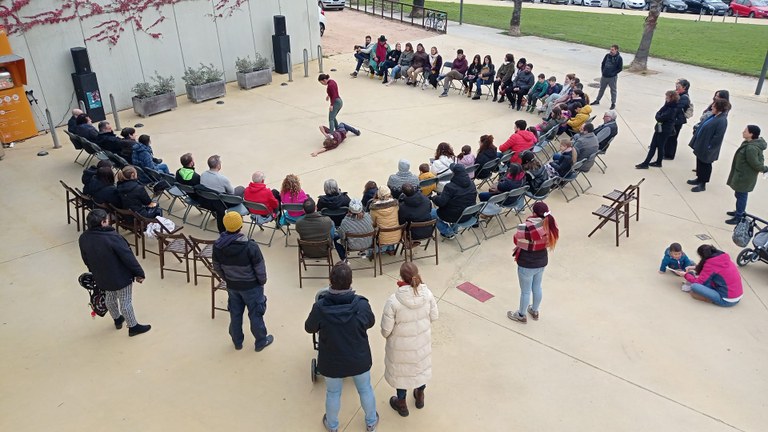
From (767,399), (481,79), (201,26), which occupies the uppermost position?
(201,26)

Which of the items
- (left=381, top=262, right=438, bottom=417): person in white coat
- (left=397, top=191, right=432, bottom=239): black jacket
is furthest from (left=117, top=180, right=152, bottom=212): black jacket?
(left=381, top=262, right=438, bottom=417): person in white coat

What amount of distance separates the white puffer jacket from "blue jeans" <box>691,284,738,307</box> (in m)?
3.76

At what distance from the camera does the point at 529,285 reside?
5922 millimetres

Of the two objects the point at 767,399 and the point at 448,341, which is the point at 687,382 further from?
the point at 448,341

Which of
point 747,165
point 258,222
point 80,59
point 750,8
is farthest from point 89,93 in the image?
point 750,8

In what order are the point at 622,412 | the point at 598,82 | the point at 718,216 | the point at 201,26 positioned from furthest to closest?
1. the point at 598,82
2. the point at 201,26
3. the point at 718,216
4. the point at 622,412

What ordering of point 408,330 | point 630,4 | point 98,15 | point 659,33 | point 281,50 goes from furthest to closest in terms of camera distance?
1. point 630,4
2. point 659,33
3. point 281,50
4. point 98,15
5. point 408,330

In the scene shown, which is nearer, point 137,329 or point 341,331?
point 341,331

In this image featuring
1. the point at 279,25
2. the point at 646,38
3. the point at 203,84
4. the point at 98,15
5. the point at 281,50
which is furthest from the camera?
the point at 646,38

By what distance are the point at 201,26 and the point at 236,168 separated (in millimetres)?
6288

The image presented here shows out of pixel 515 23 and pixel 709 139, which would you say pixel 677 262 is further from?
pixel 515 23

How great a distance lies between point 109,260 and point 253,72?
1066 centimetres

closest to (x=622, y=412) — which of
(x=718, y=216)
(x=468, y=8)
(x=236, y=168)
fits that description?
(x=718, y=216)

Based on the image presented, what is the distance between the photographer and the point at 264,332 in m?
5.73
